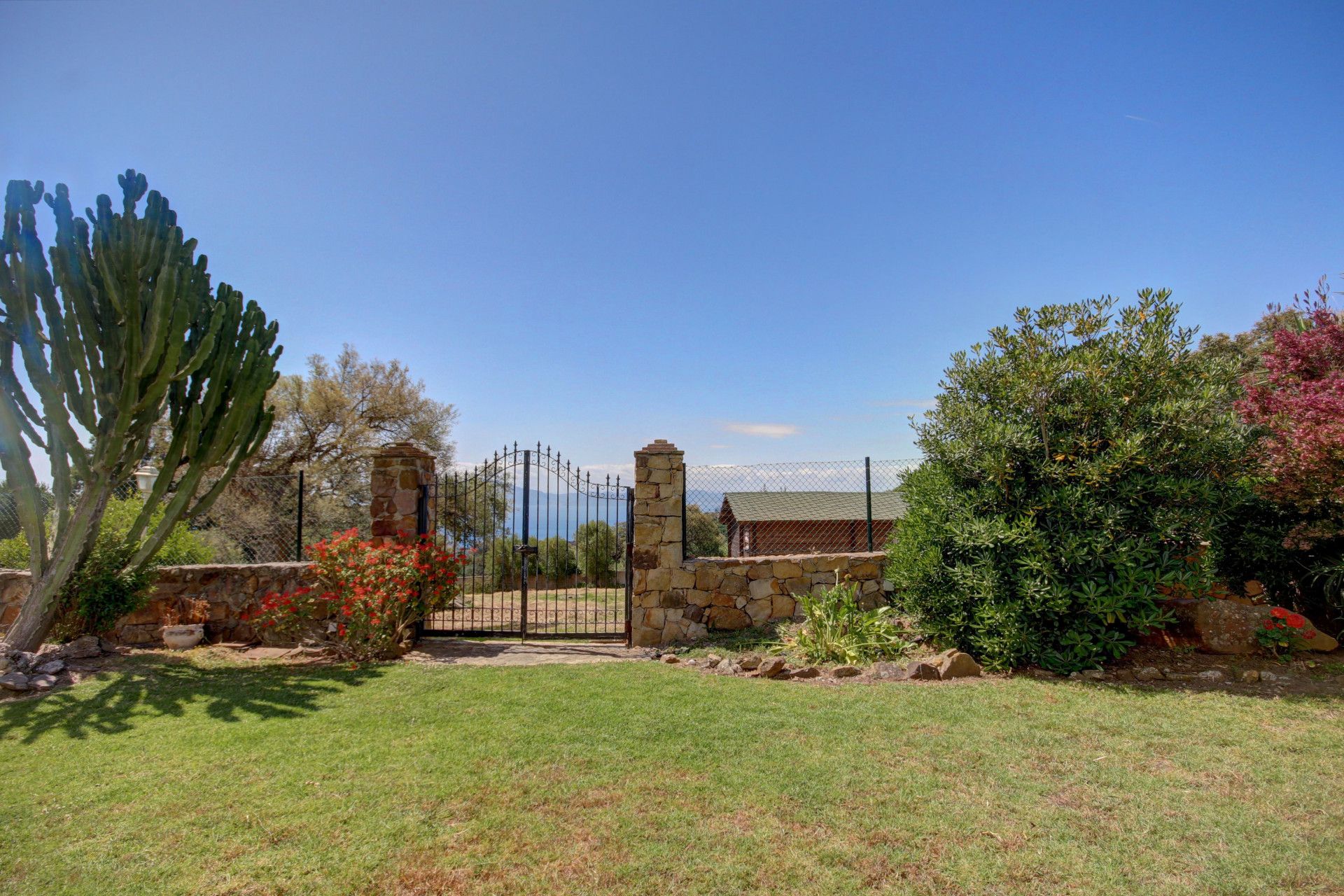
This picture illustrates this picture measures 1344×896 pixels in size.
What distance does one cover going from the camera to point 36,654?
21.9 feet

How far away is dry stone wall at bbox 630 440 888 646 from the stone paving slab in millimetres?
584

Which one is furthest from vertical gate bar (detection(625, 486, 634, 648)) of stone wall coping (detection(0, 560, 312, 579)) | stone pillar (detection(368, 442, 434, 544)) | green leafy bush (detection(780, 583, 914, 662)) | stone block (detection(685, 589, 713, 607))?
stone wall coping (detection(0, 560, 312, 579))

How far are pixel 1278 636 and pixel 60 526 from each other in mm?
12404

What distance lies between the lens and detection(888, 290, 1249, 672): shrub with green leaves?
6.11 meters

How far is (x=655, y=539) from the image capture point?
8.42m

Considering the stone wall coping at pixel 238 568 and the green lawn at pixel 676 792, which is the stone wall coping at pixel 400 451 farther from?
the green lawn at pixel 676 792

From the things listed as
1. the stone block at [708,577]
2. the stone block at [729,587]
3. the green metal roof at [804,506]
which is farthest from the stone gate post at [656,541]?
the green metal roof at [804,506]

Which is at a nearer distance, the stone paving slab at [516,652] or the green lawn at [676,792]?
the green lawn at [676,792]

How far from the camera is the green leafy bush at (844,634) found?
7.06 meters

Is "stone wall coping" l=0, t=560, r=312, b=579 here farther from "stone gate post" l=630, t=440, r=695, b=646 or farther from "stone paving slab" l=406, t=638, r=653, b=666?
"stone gate post" l=630, t=440, r=695, b=646

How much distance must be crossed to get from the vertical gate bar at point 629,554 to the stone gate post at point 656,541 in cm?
5

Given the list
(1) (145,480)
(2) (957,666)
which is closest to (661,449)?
(2) (957,666)

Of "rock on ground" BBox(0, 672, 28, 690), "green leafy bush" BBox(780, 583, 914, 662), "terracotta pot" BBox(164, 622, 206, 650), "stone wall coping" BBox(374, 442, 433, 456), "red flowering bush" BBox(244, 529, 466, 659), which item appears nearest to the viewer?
"rock on ground" BBox(0, 672, 28, 690)

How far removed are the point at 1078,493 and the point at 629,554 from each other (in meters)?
5.03
